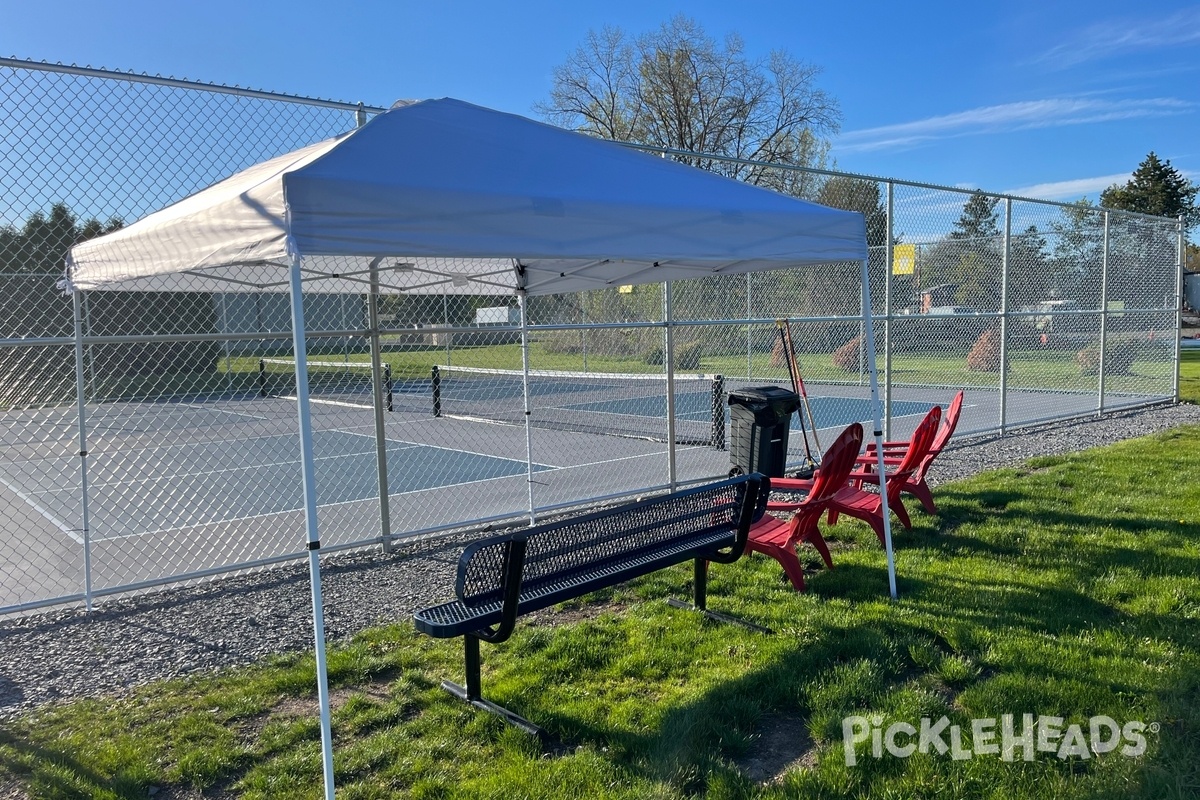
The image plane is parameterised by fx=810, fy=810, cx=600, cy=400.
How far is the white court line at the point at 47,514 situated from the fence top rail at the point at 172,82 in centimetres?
434

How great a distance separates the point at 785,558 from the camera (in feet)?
16.6

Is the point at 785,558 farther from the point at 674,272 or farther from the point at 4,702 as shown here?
the point at 4,702

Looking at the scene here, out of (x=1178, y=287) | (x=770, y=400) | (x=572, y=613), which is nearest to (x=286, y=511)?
(x=572, y=613)

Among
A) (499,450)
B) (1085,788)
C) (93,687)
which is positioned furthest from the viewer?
(499,450)

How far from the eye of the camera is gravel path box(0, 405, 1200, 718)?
4.28 metres

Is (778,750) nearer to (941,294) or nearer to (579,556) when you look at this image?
(579,556)

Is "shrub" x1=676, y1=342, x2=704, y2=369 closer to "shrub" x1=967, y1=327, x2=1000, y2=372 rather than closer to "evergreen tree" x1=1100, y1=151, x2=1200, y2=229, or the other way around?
"shrub" x1=967, y1=327, x2=1000, y2=372

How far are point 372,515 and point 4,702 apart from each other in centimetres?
423

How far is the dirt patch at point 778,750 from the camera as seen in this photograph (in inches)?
128

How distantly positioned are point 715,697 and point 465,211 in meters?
2.45

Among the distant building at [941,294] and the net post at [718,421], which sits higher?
the distant building at [941,294]

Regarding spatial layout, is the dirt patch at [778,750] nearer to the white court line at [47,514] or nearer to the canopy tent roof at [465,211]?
the canopy tent roof at [465,211]

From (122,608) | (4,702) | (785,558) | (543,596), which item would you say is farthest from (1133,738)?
(122,608)

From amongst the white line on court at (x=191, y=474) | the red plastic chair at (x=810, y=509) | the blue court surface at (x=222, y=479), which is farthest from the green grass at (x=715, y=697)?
the white line on court at (x=191, y=474)
